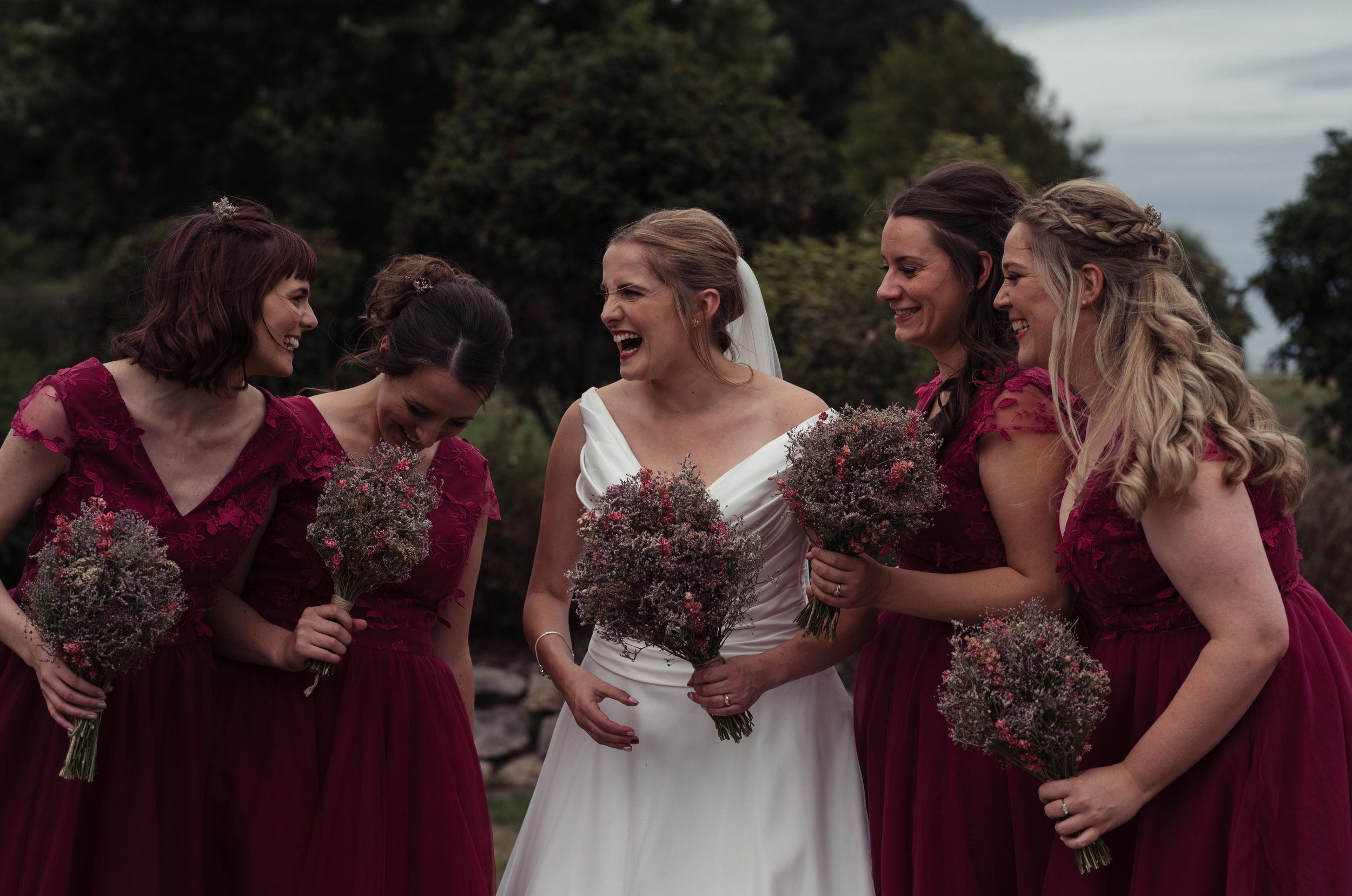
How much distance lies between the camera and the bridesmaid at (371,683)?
3.76 metres

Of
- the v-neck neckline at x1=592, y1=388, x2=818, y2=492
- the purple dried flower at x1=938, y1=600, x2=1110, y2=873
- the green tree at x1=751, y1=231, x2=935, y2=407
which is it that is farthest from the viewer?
the green tree at x1=751, y1=231, x2=935, y2=407

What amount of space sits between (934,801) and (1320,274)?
29.4 feet

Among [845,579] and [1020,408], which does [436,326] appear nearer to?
[845,579]

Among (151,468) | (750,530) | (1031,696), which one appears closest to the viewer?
(1031,696)

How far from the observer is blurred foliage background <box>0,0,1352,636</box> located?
967cm

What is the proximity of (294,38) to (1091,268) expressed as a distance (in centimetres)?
1761

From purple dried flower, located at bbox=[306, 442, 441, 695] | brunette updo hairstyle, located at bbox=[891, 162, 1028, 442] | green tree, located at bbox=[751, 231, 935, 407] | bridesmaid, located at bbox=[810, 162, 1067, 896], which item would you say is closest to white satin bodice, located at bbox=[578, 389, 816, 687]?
bridesmaid, located at bbox=[810, 162, 1067, 896]

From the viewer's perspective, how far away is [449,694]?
4180 mm

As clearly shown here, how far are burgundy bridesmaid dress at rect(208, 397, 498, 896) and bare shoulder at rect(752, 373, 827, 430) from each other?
1.11 meters

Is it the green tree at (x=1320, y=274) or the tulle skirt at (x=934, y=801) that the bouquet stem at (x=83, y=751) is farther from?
the green tree at (x=1320, y=274)

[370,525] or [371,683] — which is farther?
[371,683]

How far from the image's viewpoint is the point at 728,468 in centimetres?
405

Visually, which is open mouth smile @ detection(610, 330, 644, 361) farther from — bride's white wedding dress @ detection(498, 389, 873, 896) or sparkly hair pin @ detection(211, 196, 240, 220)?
sparkly hair pin @ detection(211, 196, 240, 220)
